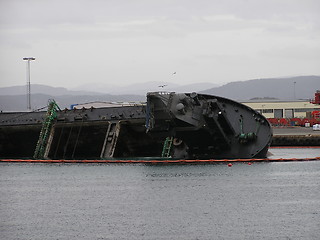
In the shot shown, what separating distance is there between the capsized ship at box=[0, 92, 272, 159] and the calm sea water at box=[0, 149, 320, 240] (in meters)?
2.35

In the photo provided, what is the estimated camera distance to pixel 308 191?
4878 centimetres

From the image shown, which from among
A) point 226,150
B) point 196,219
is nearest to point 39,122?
point 226,150

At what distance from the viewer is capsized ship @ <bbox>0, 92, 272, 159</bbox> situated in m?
62.8

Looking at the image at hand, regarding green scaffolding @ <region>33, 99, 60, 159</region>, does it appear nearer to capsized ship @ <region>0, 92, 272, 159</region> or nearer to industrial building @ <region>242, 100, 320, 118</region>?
capsized ship @ <region>0, 92, 272, 159</region>

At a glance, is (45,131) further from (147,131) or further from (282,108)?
(282,108)

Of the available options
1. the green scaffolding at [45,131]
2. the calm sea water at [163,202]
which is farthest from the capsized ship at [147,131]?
the calm sea water at [163,202]

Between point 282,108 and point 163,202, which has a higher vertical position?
point 163,202

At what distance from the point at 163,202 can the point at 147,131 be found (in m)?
19.0

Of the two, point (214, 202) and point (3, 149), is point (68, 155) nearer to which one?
point (3, 149)

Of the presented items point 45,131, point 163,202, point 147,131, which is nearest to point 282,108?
point 45,131

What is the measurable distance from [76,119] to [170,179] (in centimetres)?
1936

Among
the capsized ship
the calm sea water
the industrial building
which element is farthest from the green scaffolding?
the industrial building

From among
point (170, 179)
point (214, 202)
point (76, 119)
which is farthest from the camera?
point (76, 119)

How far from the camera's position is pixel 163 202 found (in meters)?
45.0
